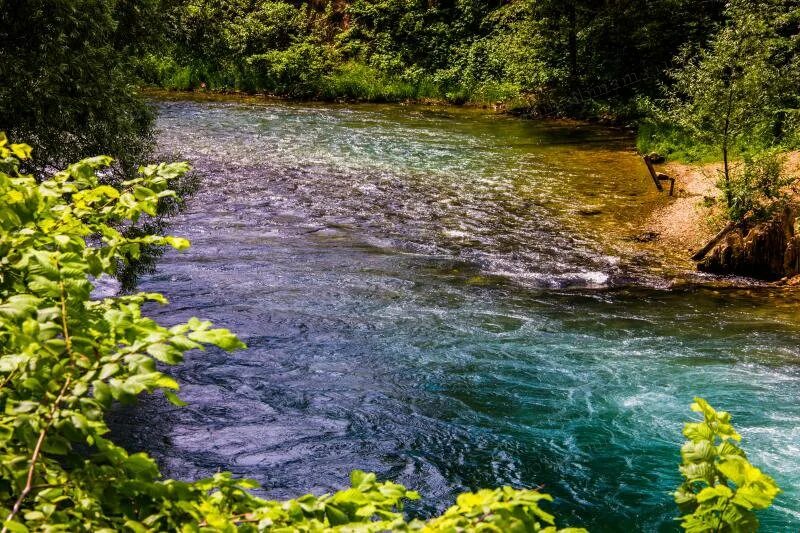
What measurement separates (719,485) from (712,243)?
11.1m

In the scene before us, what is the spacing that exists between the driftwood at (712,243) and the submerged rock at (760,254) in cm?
19

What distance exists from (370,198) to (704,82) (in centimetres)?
720

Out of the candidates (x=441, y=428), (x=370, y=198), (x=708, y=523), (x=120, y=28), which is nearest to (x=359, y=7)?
(x=370, y=198)

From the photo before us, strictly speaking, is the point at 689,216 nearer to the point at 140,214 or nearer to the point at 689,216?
the point at 689,216

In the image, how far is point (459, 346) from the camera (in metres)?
9.20

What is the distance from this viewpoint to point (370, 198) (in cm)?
1633

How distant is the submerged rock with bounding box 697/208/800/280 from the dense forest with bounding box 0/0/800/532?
539mm

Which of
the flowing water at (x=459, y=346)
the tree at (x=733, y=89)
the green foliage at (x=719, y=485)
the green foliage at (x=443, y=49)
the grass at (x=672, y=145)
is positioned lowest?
the flowing water at (x=459, y=346)

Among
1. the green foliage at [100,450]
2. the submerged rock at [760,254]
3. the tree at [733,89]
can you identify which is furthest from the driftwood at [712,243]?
the green foliage at [100,450]

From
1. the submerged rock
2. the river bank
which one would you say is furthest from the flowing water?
the submerged rock

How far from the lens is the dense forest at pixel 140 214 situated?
2.22m

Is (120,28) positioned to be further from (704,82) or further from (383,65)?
(383,65)

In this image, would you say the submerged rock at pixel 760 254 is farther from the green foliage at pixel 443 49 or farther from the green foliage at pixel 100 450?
the green foliage at pixel 443 49

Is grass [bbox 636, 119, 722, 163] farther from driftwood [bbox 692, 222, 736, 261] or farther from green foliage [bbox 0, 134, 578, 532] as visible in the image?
green foliage [bbox 0, 134, 578, 532]
